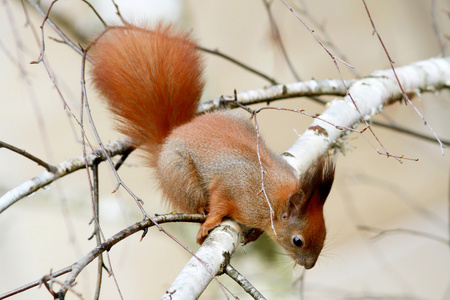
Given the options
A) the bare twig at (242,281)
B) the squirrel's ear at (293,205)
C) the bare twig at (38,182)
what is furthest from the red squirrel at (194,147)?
the bare twig at (242,281)

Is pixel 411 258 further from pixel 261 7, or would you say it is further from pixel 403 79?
pixel 403 79

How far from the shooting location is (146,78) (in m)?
2.47

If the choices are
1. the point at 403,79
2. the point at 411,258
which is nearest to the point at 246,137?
the point at 403,79

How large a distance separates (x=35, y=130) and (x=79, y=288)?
2.10 metres

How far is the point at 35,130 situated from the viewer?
6.56 meters

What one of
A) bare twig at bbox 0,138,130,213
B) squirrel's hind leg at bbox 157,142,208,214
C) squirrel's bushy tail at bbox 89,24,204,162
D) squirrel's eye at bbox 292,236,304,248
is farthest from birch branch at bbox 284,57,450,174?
bare twig at bbox 0,138,130,213

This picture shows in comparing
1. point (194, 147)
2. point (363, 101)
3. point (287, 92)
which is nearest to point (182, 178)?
point (194, 147)

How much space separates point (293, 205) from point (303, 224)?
0.10m

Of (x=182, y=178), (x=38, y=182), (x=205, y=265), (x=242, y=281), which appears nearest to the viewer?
(x=205, y=265)

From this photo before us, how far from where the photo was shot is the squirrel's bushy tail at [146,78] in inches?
95.5

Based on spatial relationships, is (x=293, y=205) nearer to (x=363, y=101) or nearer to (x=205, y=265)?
(x=363, y=101)

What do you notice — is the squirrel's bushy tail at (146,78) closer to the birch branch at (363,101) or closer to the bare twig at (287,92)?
the bare twig at (287,92)

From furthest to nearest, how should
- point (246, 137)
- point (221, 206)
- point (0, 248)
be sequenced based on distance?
point (0, 248) < point (246, 137) < point (221, 206)

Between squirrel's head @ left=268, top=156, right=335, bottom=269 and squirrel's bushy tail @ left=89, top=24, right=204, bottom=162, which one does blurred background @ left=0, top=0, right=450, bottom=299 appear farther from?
squirrel's head @ left=268, top=156, right=335, bottom=269
